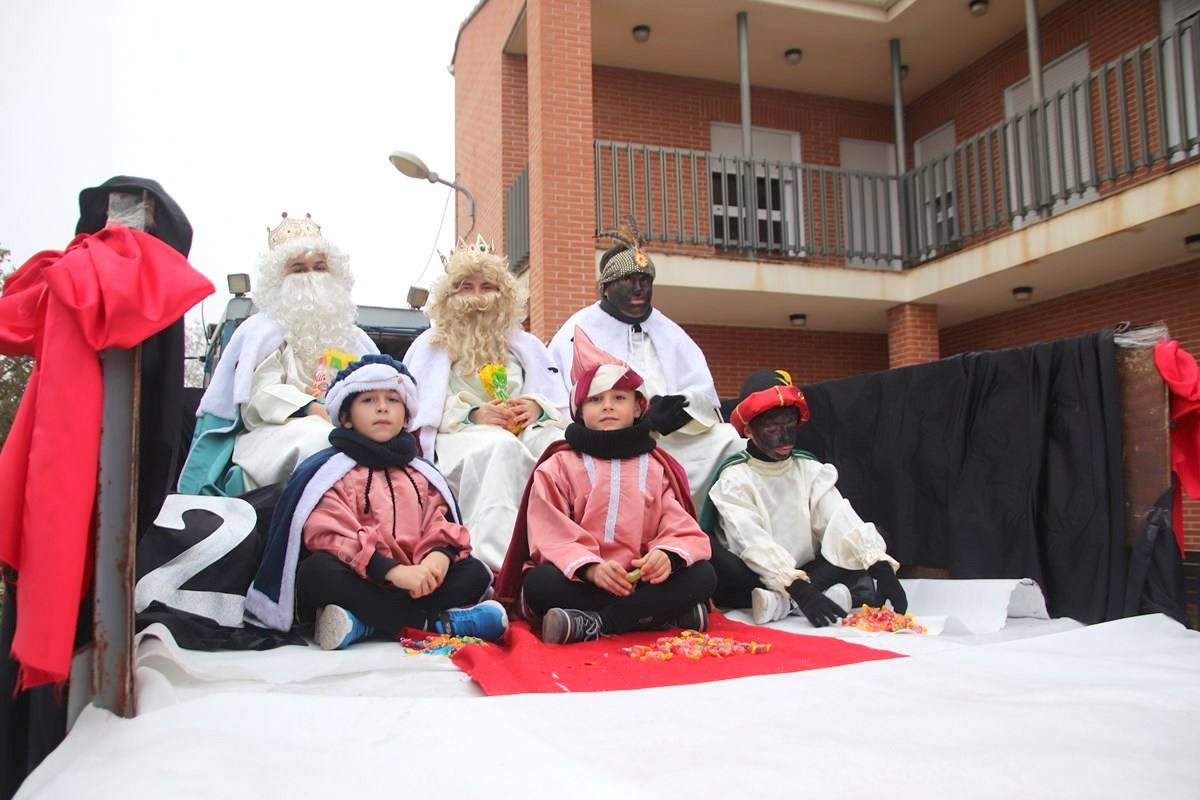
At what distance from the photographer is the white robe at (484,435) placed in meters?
4.28

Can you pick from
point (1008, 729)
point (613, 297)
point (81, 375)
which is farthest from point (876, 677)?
point (613, 297)

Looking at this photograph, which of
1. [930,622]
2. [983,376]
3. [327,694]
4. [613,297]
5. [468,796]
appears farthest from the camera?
[613,297]

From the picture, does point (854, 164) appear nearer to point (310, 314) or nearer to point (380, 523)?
point (310, 314)

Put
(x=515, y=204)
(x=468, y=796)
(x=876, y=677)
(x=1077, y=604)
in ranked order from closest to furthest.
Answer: (x=468, y=796) → (x=876, y=677) → (x=1077, y=604) → (x=515, y=204)

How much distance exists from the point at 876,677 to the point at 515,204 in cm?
1005

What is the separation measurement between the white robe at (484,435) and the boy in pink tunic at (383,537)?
0.42 meters

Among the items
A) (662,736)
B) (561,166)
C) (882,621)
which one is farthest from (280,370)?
(561,166)

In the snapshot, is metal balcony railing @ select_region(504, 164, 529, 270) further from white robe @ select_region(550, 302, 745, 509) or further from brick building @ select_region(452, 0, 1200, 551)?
white robe @ select_region(550, 302, 745, 509)

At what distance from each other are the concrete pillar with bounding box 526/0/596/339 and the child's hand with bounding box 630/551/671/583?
6.76 metres

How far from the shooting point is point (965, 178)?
432 inches

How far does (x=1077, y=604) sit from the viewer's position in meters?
4.18

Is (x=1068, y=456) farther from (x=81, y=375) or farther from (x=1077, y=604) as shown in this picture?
(x=81, y=375)

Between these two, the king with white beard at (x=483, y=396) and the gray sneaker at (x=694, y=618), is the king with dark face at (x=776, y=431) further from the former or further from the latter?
the gray sneaker at (x=694, y=618)

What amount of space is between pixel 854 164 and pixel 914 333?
3484 millimetres
